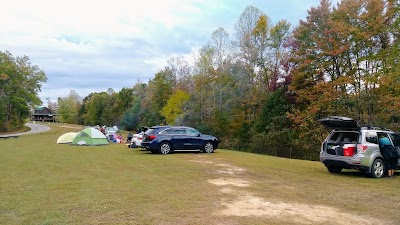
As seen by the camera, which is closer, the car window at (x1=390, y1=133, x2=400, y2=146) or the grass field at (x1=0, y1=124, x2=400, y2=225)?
the grass field at (x1=0, y1=124, x2=400, y2=225)

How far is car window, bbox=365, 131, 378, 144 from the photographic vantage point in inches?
444

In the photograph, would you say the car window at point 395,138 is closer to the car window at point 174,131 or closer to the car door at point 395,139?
the car door at point 395,139

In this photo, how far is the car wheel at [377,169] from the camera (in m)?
11.1

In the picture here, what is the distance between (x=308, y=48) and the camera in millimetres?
30328

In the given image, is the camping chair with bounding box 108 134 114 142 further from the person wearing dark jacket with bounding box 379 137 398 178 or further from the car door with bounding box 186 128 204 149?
the person wearing dark jacket with bounding box 379 137 398 178

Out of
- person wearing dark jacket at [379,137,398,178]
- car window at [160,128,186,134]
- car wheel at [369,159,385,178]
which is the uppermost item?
car window at [160,128,186,134]

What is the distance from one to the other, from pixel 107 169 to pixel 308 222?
27.8ft

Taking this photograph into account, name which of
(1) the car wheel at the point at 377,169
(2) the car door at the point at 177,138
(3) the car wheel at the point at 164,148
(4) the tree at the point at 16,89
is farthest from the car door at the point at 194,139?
(4) the tree at the point at 16,89

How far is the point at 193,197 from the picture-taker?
7.66 metres

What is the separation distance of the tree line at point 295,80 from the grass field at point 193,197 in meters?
12.9

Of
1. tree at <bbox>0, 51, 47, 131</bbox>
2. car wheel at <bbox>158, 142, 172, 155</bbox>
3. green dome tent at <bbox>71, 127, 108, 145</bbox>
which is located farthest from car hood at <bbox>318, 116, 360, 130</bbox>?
tree at <bbox>0, 51, 47, 131</bbox>

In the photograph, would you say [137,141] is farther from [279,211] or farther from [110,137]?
[279,211]

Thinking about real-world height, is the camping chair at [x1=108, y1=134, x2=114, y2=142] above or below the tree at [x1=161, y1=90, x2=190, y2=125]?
below

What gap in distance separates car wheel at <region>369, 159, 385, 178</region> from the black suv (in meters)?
10.4
